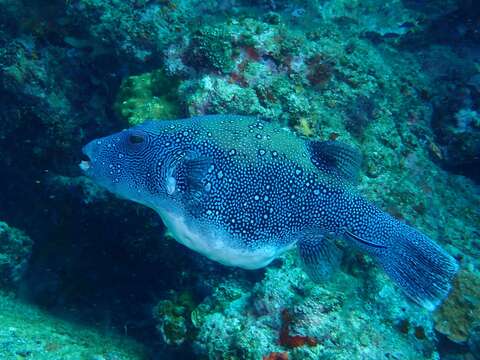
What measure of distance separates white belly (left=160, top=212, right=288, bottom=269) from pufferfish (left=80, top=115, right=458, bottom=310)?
0.01 meters

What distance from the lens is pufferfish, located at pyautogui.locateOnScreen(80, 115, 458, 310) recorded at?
12.1 feet

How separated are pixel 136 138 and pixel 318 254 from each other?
89.8 inches

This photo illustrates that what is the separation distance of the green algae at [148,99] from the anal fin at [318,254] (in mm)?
2562

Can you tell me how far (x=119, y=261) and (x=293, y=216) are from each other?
4.28 meters

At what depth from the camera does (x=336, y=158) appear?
3.73 m

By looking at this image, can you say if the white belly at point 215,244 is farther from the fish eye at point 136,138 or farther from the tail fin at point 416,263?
the tail fin at point 416,263

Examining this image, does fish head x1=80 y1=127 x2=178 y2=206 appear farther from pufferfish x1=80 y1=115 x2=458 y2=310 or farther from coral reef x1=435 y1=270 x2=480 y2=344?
coral reef x1=435 y1=270 x2=480 y2=344

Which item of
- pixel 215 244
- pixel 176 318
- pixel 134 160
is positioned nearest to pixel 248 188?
pixel 215 244

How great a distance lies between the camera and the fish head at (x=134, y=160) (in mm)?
3750

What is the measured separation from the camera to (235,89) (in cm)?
474

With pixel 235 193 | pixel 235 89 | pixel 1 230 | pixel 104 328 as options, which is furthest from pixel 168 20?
pixel 104 328

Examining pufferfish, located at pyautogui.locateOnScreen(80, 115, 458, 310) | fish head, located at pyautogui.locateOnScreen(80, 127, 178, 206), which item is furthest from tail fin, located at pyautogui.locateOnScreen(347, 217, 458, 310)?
fish head, located at pyautogui.locateOnScreen(80, 127, 178, 206)

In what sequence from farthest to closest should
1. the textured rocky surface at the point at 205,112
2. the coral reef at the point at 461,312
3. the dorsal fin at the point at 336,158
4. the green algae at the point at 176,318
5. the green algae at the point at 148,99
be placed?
the coral reef at the point at 461,312
the green algae at the point at 148,99
the green algae at the point at 176,318
the textured rocky surface at the point at 205,112
the dorsal fin at the point at 336,158

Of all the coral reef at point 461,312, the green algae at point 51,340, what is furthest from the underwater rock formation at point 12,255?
the coral reef at point 461,312
